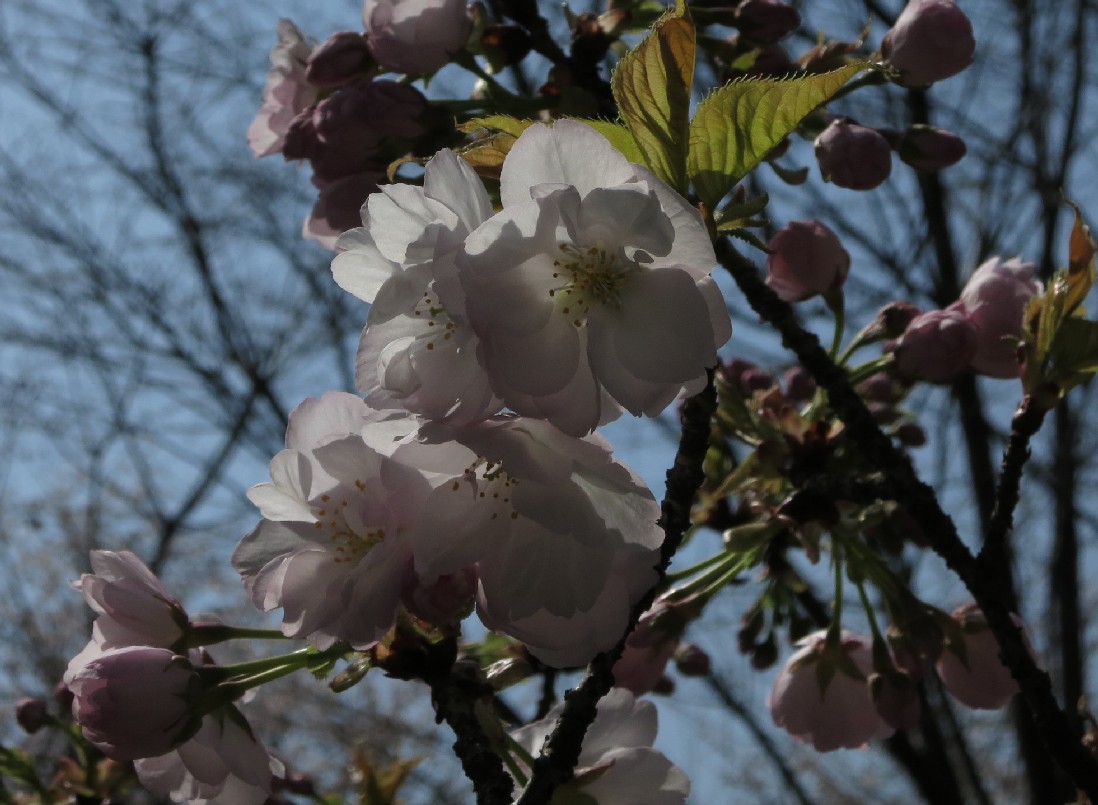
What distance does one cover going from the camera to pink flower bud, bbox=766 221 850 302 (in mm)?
1141

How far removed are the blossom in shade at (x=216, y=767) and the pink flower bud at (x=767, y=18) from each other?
33.9 inches

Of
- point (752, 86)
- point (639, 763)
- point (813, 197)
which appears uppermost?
point (813, 197)

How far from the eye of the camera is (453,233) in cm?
57

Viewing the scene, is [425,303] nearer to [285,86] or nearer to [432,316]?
[432,316]

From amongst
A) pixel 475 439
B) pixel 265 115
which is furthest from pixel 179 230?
pixel 475 439

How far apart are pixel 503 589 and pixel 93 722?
326 millimetres

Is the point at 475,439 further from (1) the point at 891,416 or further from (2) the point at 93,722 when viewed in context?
(1) the point at 891,416

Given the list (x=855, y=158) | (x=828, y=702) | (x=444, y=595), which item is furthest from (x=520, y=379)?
(x=828, y=702)

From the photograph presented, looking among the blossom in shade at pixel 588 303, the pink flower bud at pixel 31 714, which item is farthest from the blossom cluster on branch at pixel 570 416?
the pink flower bud at pixel 31 714

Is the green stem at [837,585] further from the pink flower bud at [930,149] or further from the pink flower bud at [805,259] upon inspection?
the pink flower bud at [930,149]

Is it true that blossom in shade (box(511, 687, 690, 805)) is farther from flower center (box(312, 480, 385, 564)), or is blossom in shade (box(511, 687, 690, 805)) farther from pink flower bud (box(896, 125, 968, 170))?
pink flower bud (box(896, 125, 968, 170))

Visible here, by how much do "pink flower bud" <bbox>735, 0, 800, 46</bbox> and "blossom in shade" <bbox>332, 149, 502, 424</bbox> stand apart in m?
0.66

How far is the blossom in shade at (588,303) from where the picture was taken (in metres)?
0.55

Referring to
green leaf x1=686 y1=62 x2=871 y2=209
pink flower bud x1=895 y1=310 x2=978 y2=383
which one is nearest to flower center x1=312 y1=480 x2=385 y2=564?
green leaf x1=686 y1=62 x2=871 y2=209
